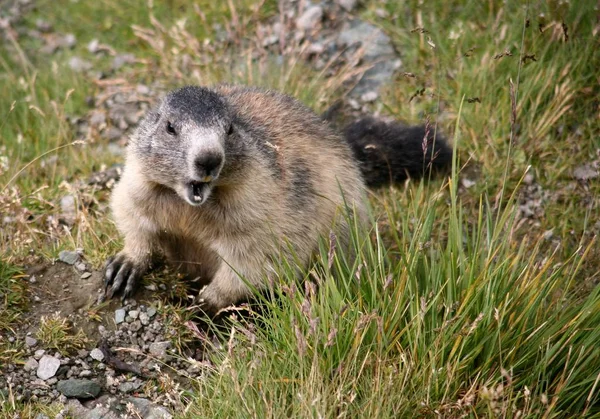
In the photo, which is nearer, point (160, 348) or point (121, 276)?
point (160, 348)

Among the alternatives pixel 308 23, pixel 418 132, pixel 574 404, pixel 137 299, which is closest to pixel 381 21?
pixel 308 23

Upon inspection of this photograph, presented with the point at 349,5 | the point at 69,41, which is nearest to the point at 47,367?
the point at 69,41

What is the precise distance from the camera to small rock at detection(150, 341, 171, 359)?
15.6ft

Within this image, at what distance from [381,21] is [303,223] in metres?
3.18

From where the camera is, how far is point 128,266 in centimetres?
508

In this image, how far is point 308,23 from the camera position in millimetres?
7578

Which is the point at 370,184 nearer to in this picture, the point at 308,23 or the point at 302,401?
the point at 308,23

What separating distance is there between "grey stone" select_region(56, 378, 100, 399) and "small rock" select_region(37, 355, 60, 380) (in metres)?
0.10

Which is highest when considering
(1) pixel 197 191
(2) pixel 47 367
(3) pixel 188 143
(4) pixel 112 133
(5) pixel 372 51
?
(3) pixel 188 143

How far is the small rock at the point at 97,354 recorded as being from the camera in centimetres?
469

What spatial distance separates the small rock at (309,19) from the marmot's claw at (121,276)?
3361 millimetres

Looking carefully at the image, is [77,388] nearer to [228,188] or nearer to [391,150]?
[228,188]

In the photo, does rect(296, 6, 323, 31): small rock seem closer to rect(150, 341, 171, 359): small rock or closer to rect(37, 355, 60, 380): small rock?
rect(150, 341, 171, 359): small rock

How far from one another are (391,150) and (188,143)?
1913 mm
